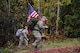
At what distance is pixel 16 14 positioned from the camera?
92.9 feet

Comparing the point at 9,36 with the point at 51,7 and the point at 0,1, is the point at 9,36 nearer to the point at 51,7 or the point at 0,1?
the point at 0,1

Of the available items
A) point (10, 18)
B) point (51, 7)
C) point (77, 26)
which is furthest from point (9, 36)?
point (77, 26)

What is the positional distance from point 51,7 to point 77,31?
356cm

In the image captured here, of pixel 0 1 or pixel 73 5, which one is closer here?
pixel 0 1

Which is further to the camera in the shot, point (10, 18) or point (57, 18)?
point (57, 18)

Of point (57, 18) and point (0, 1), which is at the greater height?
point (0, 1)

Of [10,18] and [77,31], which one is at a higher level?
[10,18]

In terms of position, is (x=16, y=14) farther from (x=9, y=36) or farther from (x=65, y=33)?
(x=65, y=33)

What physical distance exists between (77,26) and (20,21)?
5868mm

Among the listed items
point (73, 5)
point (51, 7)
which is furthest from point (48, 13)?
point (73, 5)

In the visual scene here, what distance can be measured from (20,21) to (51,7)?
3.42 metres

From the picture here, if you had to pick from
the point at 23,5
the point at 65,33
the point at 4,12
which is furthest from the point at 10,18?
the point at 65,33

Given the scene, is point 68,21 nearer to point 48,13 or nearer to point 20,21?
point 48,13

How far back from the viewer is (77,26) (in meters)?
29.1
